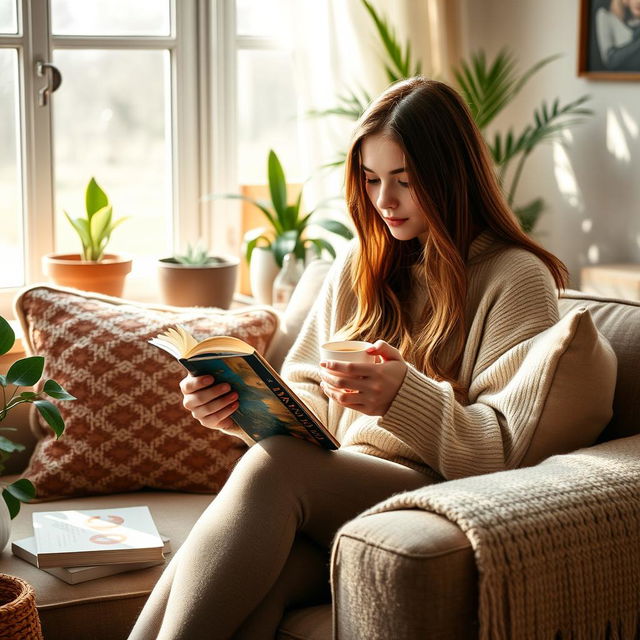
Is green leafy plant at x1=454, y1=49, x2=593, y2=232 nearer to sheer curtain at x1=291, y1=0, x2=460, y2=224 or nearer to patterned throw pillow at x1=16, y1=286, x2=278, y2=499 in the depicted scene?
sheer curtain at x1=291, y1=0, x2=460, y2=224

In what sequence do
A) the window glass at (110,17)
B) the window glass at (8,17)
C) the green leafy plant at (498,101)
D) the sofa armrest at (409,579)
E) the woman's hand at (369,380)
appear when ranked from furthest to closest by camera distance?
the green leafy plant at (498,101), the window glass at (110,17), the window glass at (8,17), the woman's hand at (369,380), the sofa armrest at (409,579)

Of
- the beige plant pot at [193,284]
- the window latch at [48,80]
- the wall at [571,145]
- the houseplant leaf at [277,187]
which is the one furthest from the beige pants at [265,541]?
the wall at [571,145]

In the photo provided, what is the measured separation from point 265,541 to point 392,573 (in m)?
0.28

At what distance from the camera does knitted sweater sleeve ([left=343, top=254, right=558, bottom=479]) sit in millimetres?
1528

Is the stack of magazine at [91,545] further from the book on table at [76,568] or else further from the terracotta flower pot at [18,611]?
the terracotta flower pot at [18,611]

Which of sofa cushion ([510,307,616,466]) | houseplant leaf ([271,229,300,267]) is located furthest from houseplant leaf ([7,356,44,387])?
houseplant leaf ([271,229,300,267])

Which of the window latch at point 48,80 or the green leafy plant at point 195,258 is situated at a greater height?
the window latch at point 48,80

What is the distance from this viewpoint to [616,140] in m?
3.15

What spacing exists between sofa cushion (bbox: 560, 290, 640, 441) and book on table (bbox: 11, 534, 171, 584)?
824 millimetres

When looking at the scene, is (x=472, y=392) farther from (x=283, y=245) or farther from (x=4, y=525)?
(x=283, y=245)

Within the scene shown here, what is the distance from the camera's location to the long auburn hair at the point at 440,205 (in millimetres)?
1719

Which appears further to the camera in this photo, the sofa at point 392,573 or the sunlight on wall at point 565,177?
the sunlight on wall at point 565,177

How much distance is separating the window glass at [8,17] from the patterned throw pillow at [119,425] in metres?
1.07

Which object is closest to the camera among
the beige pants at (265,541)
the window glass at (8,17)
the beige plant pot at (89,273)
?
the beige pants at (265,541)
